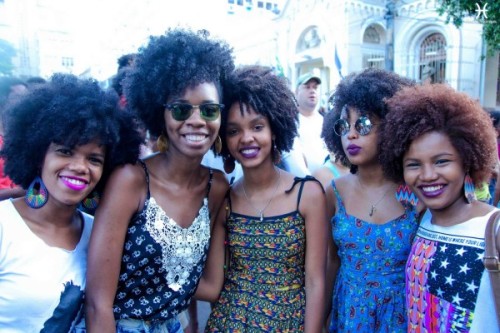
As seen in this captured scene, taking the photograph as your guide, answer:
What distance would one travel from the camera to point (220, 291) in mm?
2199

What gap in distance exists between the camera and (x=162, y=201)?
6.48 ft

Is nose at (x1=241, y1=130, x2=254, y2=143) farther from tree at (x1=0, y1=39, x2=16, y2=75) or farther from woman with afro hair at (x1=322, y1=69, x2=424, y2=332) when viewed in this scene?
tree at (x1=0, y1=39, x2=16, y2=75)

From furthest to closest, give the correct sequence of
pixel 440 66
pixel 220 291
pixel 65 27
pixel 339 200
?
pixel 65 27 < pixel 440 66 < pixel 339 200 < pixel 220 291

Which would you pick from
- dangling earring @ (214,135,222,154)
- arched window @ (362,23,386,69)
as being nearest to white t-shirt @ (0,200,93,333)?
dangling earring @ (214,135,222,154)

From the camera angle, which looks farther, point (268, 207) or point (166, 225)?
point (268, 207)

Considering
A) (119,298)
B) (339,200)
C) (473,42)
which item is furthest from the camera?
(473,42)

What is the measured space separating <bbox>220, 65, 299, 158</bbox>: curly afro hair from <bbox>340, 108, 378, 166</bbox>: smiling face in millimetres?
384

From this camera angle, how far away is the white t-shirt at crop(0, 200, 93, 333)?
1635 mm

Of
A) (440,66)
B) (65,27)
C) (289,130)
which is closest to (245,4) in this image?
(65,27)

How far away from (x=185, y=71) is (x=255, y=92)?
0.45m

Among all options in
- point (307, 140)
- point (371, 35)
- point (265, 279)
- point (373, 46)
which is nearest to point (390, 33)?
point (373, 46)

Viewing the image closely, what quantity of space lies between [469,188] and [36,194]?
6.80 feet

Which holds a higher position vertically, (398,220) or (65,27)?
(65,27)

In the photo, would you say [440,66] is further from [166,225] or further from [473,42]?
[166,225]
